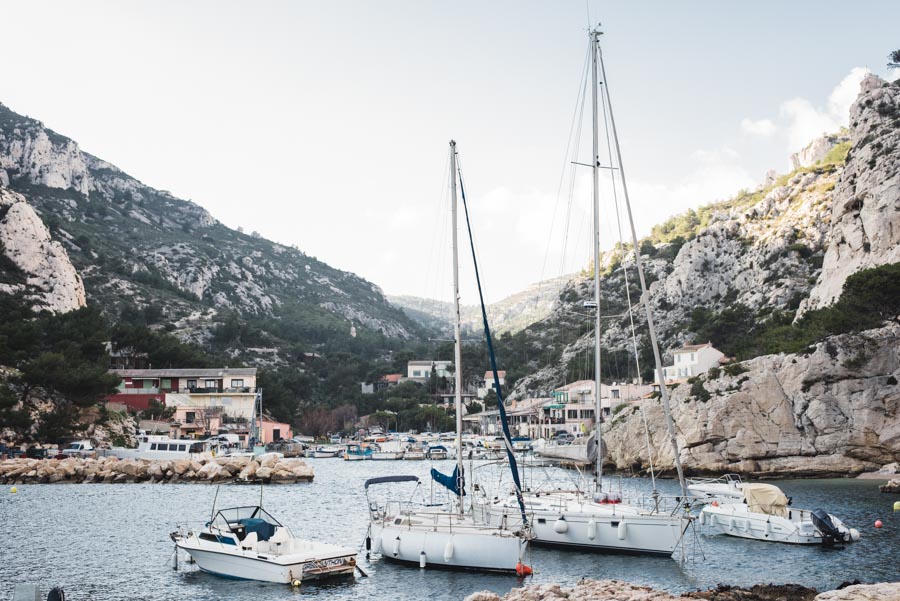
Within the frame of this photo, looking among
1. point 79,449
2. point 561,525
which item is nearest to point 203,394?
point 79,449

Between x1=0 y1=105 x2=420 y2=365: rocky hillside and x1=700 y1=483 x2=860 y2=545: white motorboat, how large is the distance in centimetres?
8477

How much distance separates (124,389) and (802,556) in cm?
8671

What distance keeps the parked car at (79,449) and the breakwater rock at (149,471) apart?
3945mm

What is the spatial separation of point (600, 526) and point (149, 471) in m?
49.7

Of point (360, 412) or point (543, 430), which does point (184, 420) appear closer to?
point (360, 412)

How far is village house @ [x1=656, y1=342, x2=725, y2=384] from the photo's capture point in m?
88.4

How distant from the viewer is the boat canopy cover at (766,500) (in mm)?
33781

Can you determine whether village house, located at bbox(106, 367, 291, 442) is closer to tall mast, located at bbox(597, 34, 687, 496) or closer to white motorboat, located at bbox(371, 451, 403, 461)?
white motorboat, located at bbox(371, 451, 403, 461)

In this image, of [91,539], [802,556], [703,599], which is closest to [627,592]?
[703,599]

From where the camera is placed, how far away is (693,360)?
9006 cm

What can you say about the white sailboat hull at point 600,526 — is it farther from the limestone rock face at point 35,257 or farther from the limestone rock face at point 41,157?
the limestone rock face at point 41,157

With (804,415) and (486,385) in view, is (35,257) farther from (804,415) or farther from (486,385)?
(804,415)

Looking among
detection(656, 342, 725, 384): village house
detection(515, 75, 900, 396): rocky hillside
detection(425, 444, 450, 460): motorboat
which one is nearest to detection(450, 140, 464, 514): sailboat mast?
detection(515, 75, 900, 396): rocky hillside

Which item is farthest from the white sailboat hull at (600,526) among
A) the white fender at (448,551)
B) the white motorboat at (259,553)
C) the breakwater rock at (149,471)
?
the breakwater rock at (149,471)
